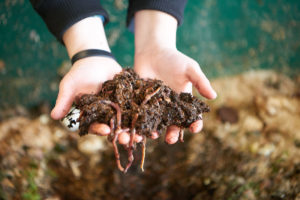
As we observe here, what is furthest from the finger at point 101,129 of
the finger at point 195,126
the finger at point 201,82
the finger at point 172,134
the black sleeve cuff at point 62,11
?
the black sleeve cuff at point 62,11

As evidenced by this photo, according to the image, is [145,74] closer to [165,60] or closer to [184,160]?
[165,60]

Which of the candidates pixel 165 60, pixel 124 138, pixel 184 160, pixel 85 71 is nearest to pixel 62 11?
pixel 85 71

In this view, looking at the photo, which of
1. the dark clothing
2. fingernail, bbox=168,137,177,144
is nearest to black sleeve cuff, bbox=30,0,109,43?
the dark clothing

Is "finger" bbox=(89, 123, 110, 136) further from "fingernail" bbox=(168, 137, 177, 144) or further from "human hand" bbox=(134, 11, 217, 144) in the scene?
"fingernail" bbox=(168, 137, 177, 144)

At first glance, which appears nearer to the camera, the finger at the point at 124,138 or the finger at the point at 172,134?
the finger at the point at 124,138

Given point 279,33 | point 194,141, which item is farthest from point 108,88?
point 279,33

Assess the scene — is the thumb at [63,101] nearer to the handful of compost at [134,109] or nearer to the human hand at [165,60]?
the handful of compost at [134,109]
